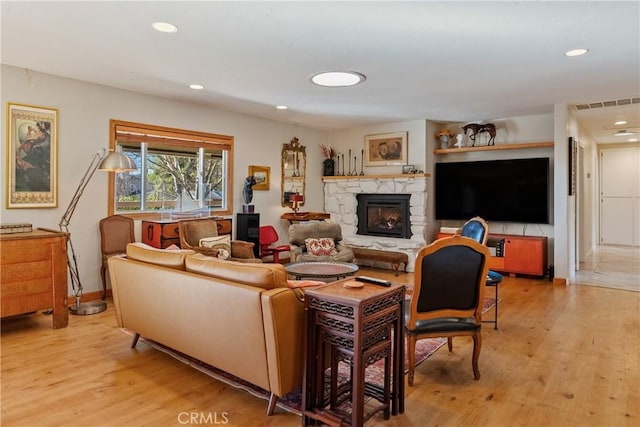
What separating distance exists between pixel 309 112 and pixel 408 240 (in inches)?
104

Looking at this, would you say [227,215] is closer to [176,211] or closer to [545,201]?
[176,211]

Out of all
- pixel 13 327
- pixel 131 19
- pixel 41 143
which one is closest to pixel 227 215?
pixel 41 143

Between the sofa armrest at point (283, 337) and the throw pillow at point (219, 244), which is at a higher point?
the throw pillow at point (219, 244)

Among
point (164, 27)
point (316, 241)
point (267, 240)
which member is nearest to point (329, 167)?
point (267, 240)

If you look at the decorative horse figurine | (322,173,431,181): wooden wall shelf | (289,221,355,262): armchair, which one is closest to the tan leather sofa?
(289,221,355,262): armchair

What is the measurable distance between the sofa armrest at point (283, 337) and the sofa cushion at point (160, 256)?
37.6 inches

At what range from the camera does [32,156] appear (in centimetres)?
409

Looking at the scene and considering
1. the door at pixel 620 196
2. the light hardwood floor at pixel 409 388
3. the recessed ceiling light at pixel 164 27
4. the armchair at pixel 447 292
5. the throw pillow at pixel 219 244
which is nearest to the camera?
the light hardwood floor at pixel 409 388

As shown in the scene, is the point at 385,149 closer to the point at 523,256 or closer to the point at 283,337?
the point at 523,256

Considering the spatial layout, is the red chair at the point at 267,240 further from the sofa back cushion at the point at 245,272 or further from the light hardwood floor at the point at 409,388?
the sofa back cushion at the point at 245,272

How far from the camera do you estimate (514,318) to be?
4.02 m

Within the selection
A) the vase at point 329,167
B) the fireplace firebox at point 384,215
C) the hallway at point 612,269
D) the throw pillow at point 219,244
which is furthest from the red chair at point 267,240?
the hallway at point 612,269

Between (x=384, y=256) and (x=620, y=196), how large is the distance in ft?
21.4

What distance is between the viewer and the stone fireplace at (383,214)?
6570mm
